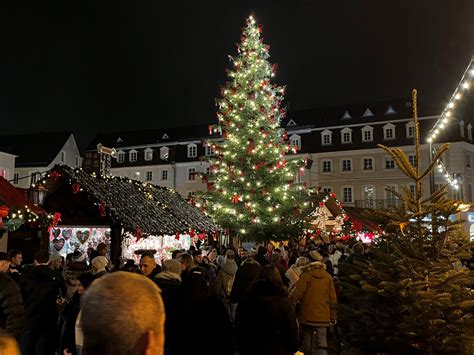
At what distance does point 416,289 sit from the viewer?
18.5ft

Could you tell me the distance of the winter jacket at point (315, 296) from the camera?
7.88m

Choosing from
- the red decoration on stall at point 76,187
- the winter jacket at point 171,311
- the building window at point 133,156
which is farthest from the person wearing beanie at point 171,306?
the building window at point 133,156

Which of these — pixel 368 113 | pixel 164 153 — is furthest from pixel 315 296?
pixel 164 153

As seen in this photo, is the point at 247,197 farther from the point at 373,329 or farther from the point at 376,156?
the point at 376,156

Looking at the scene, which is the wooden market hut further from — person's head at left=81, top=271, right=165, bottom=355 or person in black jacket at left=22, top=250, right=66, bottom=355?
person's head at left=81, top=271, right=165, bottom=355

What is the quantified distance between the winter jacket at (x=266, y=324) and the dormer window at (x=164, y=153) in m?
55.9

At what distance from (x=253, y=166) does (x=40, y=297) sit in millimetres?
15749

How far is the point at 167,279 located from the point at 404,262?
2904 millimetres

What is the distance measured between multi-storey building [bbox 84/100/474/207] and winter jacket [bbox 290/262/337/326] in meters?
40.5

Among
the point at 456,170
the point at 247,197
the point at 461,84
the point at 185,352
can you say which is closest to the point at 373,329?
the point at 185,352

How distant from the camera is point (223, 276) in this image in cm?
1021

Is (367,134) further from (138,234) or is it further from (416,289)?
(416,289)

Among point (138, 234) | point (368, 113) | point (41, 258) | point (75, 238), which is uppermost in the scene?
point (368, 113)

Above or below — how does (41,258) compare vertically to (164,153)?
below
